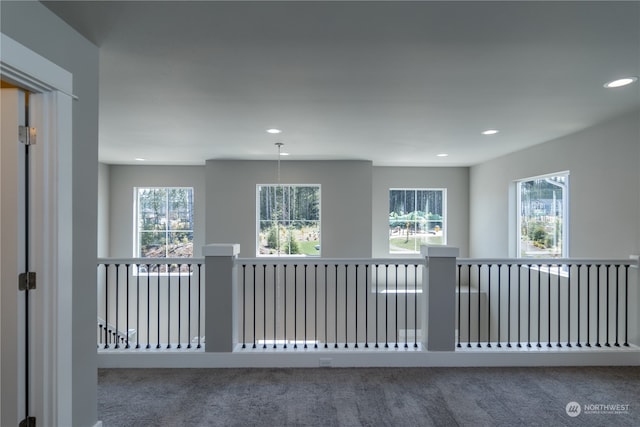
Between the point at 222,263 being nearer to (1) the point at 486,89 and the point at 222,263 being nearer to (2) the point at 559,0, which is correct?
(1) the point at 486,89

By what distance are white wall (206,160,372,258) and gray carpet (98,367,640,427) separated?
3.75 metres

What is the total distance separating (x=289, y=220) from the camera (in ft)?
23.4

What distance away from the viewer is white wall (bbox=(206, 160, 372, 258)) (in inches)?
273

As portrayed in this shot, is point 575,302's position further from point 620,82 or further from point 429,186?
point 429,186

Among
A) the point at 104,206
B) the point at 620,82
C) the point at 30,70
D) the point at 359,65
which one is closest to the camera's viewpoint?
the point at 30,70

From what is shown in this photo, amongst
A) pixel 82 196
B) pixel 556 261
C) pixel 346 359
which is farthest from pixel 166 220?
pixel 556 261

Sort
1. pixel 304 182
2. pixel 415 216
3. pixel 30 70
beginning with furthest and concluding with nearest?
1. pixel 415 216
2. pixel 304 182
3. pixel 30 70

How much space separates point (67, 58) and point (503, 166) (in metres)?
6.40

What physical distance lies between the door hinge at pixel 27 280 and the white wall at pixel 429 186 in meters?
6.69

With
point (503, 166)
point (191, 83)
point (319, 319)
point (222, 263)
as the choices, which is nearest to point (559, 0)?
point (191, 83)

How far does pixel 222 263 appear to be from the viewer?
340 cm

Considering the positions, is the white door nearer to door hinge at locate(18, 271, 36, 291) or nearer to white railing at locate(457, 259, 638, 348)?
door hinge at locate(18, 271, 36, 291)

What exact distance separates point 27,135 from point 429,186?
7.33 m

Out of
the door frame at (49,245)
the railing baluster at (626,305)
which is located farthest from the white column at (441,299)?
the door frame at (49,245)
